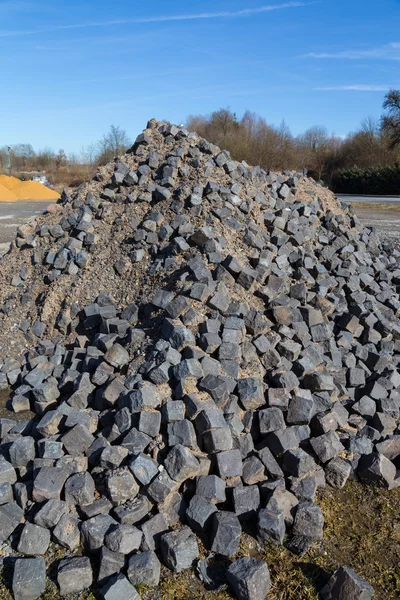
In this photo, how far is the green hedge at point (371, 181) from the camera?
111ft

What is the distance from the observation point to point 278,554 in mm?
3016

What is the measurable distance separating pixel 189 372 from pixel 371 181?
34.8m

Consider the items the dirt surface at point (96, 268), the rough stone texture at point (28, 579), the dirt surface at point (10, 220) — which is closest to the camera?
the rough stone texture at point (28, 579)

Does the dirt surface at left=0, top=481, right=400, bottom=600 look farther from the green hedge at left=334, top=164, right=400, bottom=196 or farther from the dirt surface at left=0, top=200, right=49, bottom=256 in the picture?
the green hedge at left=334, top=164, right=400, bottom=196

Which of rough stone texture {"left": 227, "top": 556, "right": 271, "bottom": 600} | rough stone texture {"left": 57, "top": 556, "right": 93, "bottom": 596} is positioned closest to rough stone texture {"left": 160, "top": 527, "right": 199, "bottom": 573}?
rough stone texture {"left": 227, "top": 556, "right": 271, "bottom": 600}

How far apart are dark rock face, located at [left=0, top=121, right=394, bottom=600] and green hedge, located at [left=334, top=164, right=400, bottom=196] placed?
29514 millimetres

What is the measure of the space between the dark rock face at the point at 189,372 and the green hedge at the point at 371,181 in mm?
29514

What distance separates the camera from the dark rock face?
3096 mm

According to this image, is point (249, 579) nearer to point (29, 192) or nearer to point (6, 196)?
point (6, 196)

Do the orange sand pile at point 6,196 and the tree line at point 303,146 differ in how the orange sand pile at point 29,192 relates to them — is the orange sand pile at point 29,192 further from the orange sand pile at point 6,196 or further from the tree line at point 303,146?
the tree line at point 303,146

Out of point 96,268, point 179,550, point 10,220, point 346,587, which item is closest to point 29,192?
point 10,220

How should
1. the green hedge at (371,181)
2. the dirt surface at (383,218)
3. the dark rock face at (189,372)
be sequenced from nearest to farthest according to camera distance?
1. the dark rock face at (189,372)
2. the dirt surface at (383,218)
3. the green hedge at (371,181)

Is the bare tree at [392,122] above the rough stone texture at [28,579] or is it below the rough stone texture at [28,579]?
above

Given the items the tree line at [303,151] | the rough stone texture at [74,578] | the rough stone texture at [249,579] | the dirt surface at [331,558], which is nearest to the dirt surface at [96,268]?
the dirt surface at [331,558]
